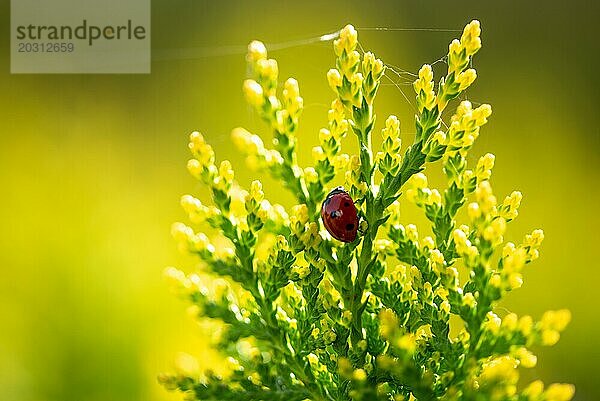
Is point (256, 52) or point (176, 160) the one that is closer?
point (256, 52)

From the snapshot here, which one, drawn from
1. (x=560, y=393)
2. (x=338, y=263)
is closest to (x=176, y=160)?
(x=338, y=263)

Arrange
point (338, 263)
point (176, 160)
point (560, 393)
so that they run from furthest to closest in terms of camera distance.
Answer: point (176, 160) < point (338, 263) < point (560, 393)

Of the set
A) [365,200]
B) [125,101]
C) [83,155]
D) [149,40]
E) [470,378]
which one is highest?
[149,40]

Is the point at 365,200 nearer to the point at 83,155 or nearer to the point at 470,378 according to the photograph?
the point at 470,378

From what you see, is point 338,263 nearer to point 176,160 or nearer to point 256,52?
point 256,52

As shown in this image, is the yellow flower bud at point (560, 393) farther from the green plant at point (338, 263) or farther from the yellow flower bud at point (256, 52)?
the yellow flower bud at point (256, 52)

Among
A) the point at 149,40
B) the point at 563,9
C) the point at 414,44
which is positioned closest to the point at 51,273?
the point at 149,40

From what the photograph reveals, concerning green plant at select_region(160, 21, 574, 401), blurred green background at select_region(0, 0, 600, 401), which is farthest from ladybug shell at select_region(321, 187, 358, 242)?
blurred green background at select_region(0, 0, 600, 401)
